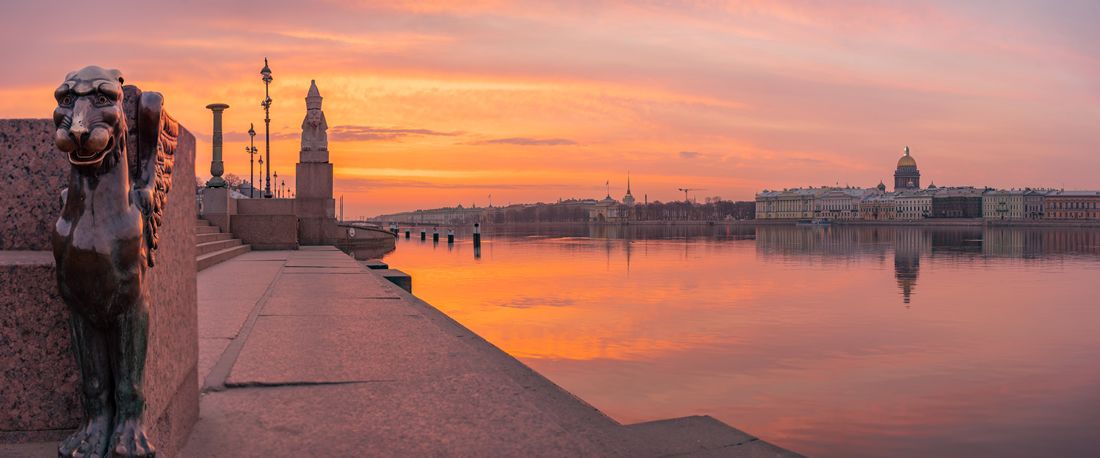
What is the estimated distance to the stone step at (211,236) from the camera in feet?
57.4

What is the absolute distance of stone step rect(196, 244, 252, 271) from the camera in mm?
14844

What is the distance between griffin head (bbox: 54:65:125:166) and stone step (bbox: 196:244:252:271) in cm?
1111

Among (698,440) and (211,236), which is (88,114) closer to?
(698,440)

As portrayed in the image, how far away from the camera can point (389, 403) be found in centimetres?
483

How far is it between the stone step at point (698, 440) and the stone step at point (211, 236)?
46.3 feet

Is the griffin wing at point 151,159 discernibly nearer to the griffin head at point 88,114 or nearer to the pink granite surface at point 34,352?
the griffin head at point 88,114

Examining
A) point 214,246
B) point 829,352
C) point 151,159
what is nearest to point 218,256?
point 214,246

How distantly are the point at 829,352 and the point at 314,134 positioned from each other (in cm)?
2024

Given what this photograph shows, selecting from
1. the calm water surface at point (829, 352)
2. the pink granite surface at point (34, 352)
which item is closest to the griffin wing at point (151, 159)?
the pink granite surface at point (34, 352)

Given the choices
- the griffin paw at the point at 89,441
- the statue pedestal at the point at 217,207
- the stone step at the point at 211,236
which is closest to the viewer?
the griffin paw at the point at 89,441

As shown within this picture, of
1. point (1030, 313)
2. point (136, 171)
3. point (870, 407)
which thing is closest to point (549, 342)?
point (870, 407)

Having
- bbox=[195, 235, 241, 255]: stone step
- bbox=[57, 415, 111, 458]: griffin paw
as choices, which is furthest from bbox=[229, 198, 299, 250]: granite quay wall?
bbox=[57, 415, 111, 458]: griffin paw

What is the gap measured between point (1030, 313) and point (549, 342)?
1280 cm

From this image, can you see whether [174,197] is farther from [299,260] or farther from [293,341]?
[299,260]
